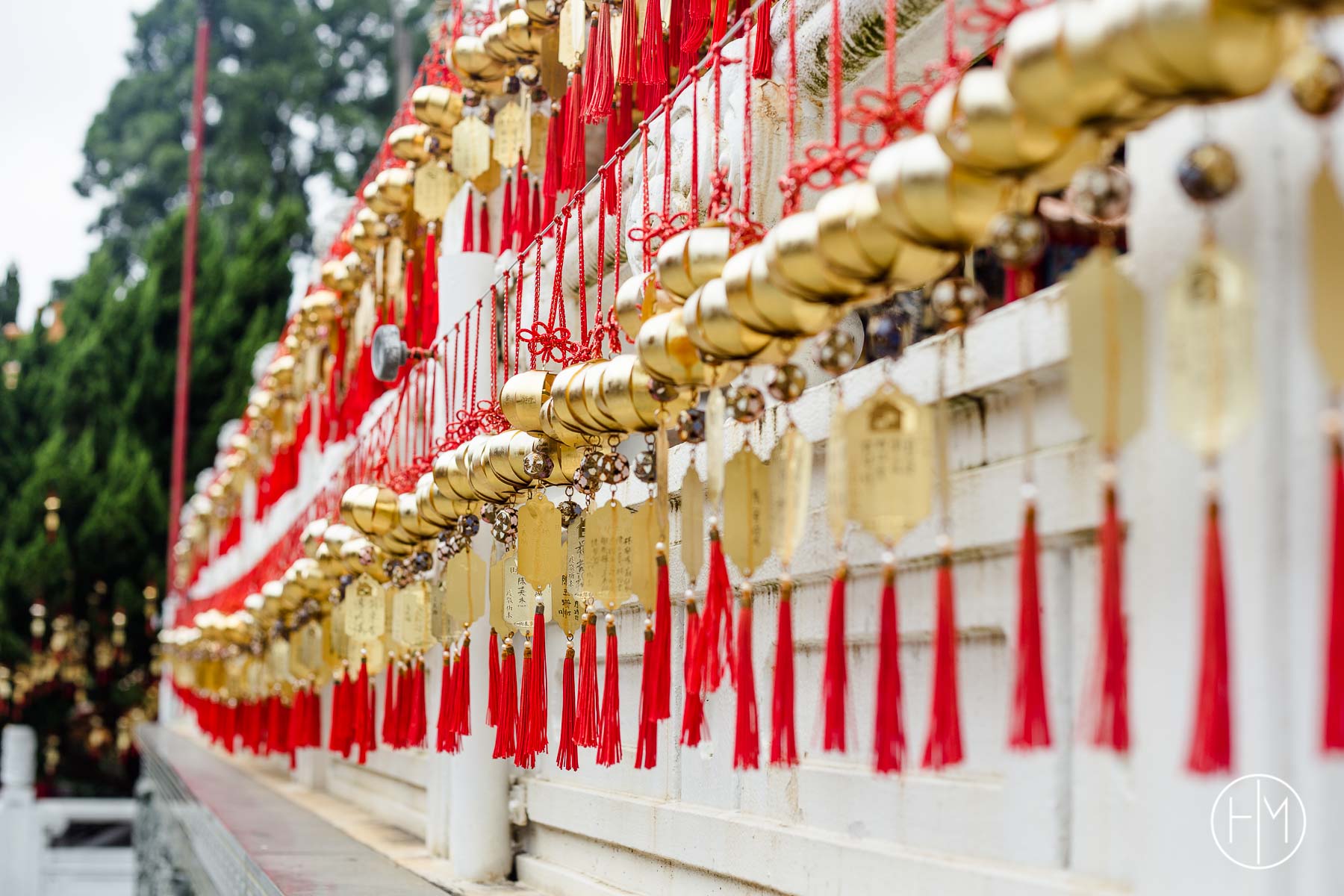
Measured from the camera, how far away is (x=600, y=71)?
299 centimetres

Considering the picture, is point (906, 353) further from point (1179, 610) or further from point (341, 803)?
point (341, 803)

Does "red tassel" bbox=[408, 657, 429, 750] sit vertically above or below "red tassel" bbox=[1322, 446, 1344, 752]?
below

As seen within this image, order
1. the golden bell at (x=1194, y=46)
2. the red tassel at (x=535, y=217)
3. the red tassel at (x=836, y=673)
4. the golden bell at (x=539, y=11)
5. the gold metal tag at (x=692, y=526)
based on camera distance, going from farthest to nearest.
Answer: the red tassel at (x=535, y=217)
the golden bell at (x=539, y=11)
the gold metal tag at (x=692, y=526)
the red tassel at (x=836, y=673)
the golden bell at (x=1194, y=46)

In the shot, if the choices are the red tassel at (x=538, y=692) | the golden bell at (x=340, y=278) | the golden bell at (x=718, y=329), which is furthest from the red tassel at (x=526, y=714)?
the golden bell at (x=340, y=278)

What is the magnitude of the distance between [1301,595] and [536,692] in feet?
5.52

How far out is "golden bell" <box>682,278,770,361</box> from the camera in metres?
1.80

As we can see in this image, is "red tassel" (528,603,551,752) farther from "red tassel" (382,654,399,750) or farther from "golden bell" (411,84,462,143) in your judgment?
"golden bell" (411,84,462,143)

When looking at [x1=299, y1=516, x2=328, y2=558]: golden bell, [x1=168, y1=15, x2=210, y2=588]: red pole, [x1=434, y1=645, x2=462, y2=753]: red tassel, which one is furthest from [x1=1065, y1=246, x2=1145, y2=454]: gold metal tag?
[x1=168, y1=15, x2=210, y2=588]: red pole

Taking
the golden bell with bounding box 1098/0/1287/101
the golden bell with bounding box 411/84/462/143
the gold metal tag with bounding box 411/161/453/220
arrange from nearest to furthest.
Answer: the golden bell with bounding box 1098/0/1287/101
the golden bell with bounding box 411/84/462/143
the gold metal tag with bounding box 411/161/453/220

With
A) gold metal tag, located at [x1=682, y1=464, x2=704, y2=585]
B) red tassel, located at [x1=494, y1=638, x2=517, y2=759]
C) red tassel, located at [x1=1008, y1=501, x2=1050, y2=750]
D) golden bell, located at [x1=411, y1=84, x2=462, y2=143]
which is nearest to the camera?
red tassel, located at [x1=1008, y1=501, x2=1050, y2=750]

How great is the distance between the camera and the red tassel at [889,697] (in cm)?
161

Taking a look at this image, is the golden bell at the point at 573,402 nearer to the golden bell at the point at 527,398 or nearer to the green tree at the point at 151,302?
the golden bell at the point at 527,398

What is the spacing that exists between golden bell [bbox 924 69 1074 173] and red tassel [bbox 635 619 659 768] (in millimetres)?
996

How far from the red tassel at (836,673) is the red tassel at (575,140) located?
5.55 ft
